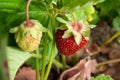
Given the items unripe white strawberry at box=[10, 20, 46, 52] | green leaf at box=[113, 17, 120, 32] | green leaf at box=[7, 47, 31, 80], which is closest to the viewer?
unripe white strawberry at box=[10, 20, 46, 52]

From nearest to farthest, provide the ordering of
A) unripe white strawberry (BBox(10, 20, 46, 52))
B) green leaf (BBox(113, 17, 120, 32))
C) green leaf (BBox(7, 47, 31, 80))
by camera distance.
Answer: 1. unripe white strawberry (BBox(10, 20, 46, 52))
2. green leaf (BBox(7, 47, 31, 80))
3. green leaf (BBox(113, 17, 120, 32))

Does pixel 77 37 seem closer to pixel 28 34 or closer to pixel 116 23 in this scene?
pixel 28 34

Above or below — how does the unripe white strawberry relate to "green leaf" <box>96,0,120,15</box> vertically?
above

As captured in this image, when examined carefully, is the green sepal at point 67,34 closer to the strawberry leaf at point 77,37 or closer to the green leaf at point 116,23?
Answer: the strawberry leaf at point 77,37

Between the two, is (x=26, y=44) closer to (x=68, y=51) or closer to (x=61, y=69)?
(x=68, y=51)

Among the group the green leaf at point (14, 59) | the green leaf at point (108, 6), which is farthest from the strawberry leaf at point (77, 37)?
the green leaf at point (108, 6)

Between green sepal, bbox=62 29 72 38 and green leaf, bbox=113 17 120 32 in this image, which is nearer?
green sepal, bbox=62 29 72 38

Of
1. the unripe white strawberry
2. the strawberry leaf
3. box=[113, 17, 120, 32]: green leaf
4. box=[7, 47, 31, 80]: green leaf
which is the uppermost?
the unripe white strawberry

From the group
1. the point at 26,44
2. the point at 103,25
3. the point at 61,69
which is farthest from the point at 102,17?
the point at 26,44

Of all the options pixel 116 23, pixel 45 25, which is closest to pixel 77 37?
pixel 45 25

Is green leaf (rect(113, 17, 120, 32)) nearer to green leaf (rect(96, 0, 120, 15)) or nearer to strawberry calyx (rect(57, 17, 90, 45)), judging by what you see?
green leaf (rect(96, 0, 120, 15))

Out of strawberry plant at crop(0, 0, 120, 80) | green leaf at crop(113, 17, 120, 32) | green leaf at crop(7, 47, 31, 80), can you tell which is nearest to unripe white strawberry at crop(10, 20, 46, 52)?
strawberry plant at crop(0, 0, 120, 80)
